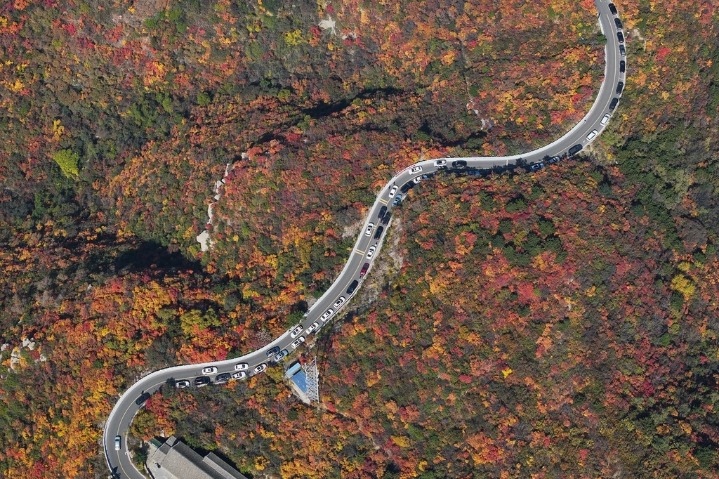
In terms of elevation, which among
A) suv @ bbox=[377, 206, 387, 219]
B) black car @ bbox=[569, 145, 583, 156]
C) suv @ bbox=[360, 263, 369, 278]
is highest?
black car @ bbox=[569, 145, 583, 156]

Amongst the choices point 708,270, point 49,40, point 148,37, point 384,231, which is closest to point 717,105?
point 708,270

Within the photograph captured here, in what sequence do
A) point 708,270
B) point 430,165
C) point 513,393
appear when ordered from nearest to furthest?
point 513,393 → point 708,270 → point 430,165

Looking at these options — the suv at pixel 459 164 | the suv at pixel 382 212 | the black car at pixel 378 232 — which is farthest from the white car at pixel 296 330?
the suv at pixel 459 164

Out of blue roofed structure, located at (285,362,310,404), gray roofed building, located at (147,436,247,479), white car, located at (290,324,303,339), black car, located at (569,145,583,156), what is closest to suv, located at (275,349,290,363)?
blue roofed structure, located at (285,362,310,404)

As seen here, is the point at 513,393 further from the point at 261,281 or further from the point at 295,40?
the point at 295,40

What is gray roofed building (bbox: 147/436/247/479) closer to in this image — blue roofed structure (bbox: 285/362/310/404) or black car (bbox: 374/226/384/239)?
blue roofed structure (bbox: 285/362/310/404)

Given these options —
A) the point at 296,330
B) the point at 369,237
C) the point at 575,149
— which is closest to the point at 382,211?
the point at 369,237
